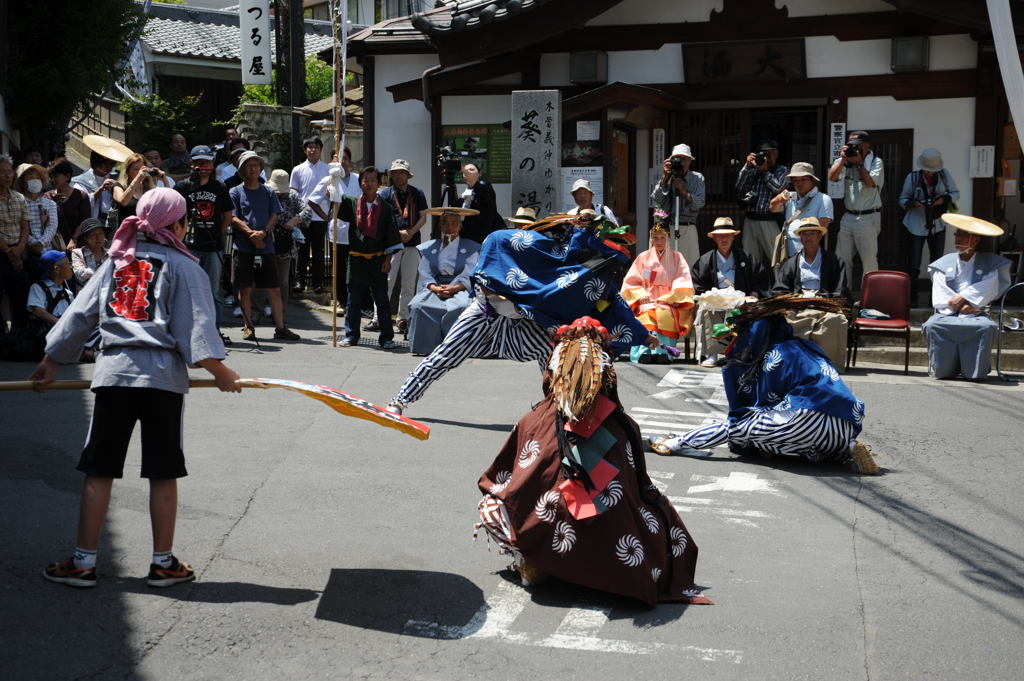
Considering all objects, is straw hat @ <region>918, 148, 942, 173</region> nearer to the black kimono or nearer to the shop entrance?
the shop entrance

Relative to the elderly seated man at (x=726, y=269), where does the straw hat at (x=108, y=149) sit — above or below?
above

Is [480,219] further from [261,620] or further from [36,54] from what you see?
[261,620]

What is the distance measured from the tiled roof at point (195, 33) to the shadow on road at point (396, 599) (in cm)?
2218

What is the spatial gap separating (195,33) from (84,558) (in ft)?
82.3

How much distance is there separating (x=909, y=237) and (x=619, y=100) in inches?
163

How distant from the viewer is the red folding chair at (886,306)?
35.1 ft

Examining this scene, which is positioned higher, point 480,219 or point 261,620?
point 480,219

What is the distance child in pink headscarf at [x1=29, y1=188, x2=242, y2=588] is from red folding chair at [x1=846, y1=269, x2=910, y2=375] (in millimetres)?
7980

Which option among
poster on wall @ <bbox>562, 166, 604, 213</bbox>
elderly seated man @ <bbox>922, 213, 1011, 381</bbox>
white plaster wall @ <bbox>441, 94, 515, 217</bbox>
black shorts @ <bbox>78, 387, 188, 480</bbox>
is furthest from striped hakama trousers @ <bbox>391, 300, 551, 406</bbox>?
white plaster wall @ <bbox>441, 94, 515, 217</bbox>

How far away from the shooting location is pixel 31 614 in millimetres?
4074

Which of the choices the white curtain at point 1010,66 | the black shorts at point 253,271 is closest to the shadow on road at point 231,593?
Answer: the white curtain at point 1010,66

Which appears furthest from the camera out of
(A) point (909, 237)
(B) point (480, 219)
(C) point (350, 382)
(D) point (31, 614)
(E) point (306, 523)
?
(A) point (909, 237)

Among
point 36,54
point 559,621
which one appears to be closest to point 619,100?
point 36,54

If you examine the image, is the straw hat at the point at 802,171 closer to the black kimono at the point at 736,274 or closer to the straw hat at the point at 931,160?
the black kimono at the point at 736,274
